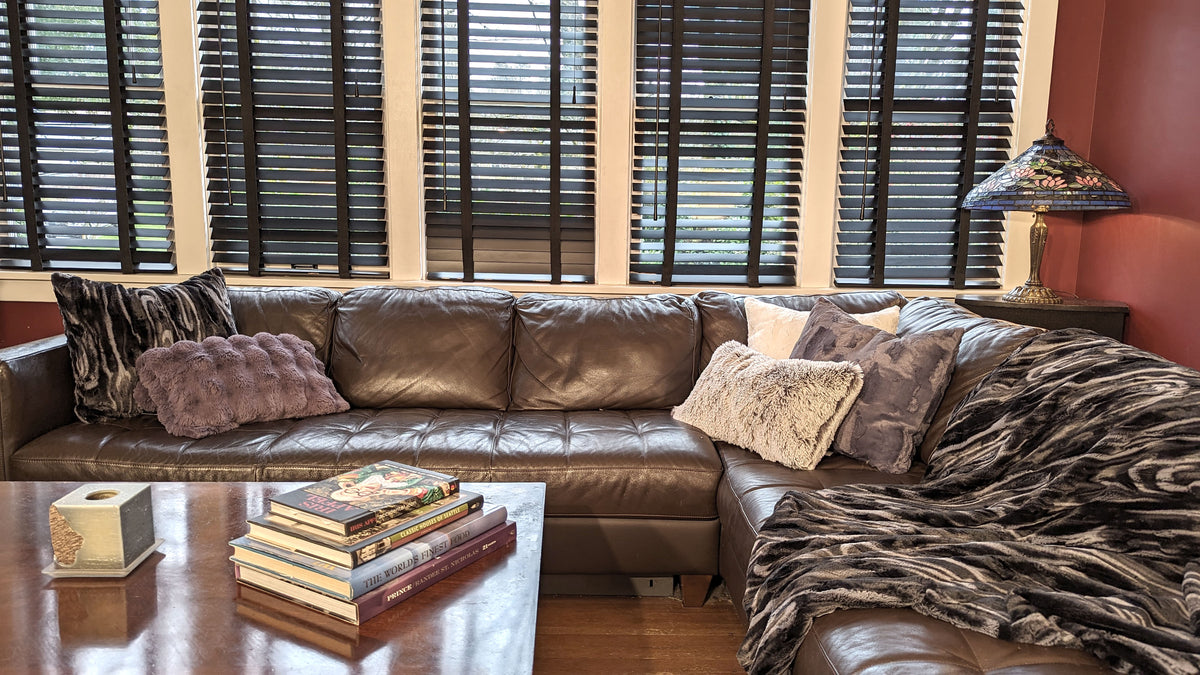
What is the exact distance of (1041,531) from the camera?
64.6 inches

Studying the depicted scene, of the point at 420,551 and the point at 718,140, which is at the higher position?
the point at 718,140


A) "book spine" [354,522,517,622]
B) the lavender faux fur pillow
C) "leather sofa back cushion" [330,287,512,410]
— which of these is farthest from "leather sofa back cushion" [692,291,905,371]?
"book spine" [354,522,517,622]

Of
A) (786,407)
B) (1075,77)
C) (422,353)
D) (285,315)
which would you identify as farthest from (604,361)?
(1075,77)

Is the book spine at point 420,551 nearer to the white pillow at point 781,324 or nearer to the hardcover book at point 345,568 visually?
the hardcover book at point 345,568

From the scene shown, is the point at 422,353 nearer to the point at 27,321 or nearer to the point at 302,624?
the point at 302,624

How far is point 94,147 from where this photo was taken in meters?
3.32

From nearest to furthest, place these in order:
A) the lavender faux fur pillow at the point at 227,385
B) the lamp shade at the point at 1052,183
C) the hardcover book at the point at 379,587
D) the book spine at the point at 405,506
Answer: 1. the hardcover book at the point at 379,587
2. the book spine at the point at 405,506
3. the lavender faux fur pillow at the point at 227,385
4. the lamp shade at the point at 1052,183

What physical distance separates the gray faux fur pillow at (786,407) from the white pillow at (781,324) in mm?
188

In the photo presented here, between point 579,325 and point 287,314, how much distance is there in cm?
109

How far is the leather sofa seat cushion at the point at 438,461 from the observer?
2283mm

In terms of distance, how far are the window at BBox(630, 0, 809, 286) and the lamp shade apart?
2.69 feet

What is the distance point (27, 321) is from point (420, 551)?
2970 millimetres

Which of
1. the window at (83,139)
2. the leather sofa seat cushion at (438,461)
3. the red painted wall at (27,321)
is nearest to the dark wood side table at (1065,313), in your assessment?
the leather sofa seat cushion at (438,461)

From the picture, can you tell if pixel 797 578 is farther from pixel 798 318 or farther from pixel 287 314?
pixel 287 314
